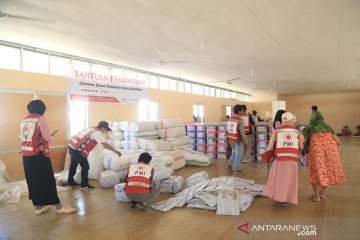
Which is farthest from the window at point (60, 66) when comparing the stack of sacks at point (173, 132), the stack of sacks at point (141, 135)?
the stack of sacks at point (173, 132)

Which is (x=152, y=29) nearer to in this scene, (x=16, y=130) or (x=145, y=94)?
(x=16, y=130)

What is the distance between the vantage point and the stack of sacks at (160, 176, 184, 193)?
14.2 feet

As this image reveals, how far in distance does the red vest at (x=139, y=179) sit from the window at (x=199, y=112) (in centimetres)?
851

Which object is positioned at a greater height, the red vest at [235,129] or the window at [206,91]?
the window at [206,91]

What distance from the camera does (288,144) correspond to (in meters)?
3.55

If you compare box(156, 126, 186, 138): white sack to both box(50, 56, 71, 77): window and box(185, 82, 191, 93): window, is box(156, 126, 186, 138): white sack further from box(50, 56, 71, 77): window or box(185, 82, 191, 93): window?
box(185, 82, 191, 93): window

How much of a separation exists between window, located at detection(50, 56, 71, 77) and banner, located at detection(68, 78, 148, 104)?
47 cm

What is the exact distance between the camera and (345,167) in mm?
6234

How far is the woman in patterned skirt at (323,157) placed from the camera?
366 cm

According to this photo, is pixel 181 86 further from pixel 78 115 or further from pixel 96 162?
pixel 96 162

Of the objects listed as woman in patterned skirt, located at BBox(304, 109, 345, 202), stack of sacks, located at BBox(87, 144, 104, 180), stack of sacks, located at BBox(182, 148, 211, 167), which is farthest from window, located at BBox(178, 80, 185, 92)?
woman in patterned skirt, located at BBox(304, 109, 345, 202)

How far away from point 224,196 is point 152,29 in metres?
3.06

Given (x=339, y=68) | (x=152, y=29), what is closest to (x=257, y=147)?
(x=152, y=29)

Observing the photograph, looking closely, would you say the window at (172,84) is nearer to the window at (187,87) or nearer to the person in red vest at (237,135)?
the window at (187,87)
